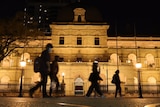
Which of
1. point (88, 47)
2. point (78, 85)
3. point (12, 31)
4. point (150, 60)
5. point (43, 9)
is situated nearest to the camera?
point (12, 31)

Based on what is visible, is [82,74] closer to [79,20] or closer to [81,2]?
[79,20]

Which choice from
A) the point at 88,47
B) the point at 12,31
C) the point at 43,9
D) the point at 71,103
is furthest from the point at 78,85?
the point at 43,9

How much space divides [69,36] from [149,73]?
632 inches

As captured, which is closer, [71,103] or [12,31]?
[71,103]

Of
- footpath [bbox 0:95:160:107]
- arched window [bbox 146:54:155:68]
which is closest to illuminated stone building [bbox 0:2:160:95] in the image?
arched window [bbox 146:54:155:68]

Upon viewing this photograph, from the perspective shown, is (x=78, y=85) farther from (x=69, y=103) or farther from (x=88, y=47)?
(x=69, y=103)

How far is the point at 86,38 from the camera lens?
134 feet

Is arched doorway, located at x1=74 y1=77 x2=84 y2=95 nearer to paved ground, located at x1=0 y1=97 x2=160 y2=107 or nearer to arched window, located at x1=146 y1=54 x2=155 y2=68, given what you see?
arched window, located at x1=146 y1=54 x2=155 y2=68

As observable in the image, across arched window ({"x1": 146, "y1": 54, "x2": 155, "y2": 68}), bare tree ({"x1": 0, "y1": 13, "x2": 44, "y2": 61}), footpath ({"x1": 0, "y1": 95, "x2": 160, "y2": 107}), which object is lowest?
footpath ({"x1": 0, "y1": 95, "x2": 160, "y2": 107})

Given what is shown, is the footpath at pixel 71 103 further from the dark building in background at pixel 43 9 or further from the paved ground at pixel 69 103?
the dark building in background at pixel 43 9

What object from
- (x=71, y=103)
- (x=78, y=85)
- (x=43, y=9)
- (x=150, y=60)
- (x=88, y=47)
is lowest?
(x=78, y=85)

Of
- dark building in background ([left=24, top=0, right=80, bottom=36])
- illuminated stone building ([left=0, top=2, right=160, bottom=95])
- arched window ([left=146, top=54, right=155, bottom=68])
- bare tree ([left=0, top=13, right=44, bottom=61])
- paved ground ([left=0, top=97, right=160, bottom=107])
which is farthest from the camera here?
dark building in background ([left=24, top=0, right=80, bottom=36])

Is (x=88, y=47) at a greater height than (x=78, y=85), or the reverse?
(x=88, y=47)

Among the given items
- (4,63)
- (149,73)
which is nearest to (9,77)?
(4,63)
